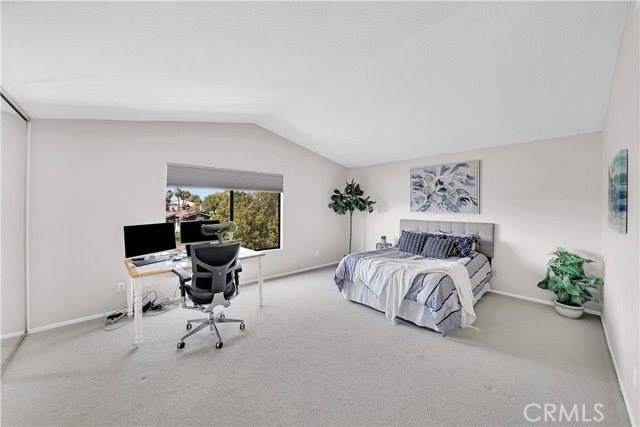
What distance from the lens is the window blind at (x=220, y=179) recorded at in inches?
145

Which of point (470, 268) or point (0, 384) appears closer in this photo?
point (0, 384)

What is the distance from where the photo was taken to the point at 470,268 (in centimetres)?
339

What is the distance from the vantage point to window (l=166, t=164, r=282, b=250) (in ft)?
12.5

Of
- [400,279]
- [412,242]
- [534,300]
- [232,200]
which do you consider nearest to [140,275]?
[232,200]

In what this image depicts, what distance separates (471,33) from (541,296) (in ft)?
11.7

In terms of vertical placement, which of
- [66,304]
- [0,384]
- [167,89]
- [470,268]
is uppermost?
[167,89]

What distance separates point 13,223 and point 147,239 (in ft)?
3.74

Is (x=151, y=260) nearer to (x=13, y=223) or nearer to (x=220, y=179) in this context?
(x=13, y=223)

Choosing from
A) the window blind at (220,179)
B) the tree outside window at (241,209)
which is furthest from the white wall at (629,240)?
the tree outside window at (241,209)

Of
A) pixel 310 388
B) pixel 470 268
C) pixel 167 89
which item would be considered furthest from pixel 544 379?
pixel 167 89

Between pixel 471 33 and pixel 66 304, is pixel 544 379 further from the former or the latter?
pixel 66 304

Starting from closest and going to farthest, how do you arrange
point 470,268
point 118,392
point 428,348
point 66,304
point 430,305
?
point 118,392 → point 428,348 → point 430,305 → point 66,304 → point 470,268

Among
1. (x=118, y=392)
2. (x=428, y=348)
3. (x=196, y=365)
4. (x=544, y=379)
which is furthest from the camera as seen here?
→ (x=428, y=348)

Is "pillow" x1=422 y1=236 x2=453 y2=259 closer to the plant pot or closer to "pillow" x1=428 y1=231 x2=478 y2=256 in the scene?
"pillow" x1=428 y1=231 x2=478 y2=256
